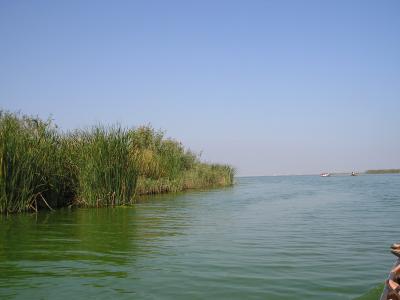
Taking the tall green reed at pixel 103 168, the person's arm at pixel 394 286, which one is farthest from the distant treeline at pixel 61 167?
the person's arm at pixel 394 286

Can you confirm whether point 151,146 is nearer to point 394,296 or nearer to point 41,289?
point 41,289

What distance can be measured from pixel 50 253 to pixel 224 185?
30.0 meters

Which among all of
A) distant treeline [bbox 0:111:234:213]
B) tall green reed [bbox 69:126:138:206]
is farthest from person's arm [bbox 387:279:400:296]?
tall green reed [bbox 69:126:138:206]

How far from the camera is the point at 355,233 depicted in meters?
8.87

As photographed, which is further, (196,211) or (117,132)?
(117,132)

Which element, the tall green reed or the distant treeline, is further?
the tall green reed

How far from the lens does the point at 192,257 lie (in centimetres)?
632

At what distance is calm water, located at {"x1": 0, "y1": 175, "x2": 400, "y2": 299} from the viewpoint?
15.2 feet

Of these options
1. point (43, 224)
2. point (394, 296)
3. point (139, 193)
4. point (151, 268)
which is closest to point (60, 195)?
point (43, 224)

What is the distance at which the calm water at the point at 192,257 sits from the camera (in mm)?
4625

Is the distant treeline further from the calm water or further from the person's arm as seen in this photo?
the person's arm

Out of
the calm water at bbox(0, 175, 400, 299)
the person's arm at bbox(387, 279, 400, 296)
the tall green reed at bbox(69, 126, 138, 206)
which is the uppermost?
the tall green reed at bbox(69, 126, 138, 206)

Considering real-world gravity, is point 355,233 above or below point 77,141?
below

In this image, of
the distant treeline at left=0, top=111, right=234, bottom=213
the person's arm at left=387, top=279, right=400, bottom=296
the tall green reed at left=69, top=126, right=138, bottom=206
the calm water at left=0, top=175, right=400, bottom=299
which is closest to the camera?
the person's arm at left=387, top=279, right=400, bottom=296
